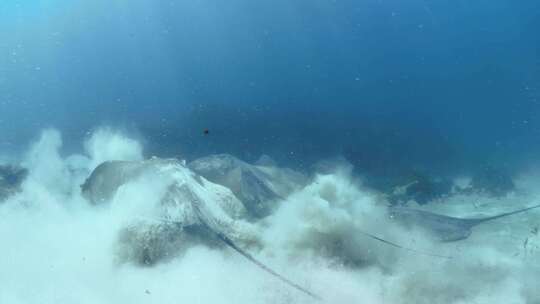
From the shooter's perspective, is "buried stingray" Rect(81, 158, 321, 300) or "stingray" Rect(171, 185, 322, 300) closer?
"stingray" Rect(171, 185, 322, 300)

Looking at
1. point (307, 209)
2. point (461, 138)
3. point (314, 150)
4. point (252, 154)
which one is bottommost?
point (307, 209)

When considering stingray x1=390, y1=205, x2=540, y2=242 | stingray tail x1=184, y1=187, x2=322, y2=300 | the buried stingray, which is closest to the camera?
stingray tail x1=184, y1=187, x2=322, y2=300

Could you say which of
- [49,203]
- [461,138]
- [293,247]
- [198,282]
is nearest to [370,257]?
[293,247]

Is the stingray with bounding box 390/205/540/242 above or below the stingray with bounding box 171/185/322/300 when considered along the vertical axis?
above

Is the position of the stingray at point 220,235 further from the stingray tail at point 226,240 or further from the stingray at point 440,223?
the stingray at point 440,223

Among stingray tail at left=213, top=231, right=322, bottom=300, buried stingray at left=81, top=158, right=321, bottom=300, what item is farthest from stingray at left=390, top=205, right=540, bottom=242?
buried stingray at left=81, top=158, right=321, bottom=300

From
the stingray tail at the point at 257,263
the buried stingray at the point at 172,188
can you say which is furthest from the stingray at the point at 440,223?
the buried stingray at the point at 172,188

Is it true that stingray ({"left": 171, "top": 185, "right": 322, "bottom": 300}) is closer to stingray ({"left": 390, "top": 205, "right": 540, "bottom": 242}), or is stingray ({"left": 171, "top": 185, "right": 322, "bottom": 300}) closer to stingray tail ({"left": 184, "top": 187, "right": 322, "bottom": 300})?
stingray tail ({"left": 184, "top": 187, "right": 322, "bottom": 300})

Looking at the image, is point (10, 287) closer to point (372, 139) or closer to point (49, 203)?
point (49, 203)
